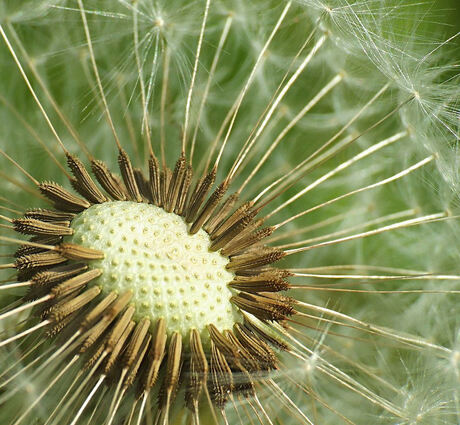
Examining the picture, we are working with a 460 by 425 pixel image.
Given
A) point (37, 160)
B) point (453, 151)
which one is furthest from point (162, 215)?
point (453, 151)

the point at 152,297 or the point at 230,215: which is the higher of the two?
the point at 230,215

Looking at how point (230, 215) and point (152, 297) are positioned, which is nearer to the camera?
point (152, 297)

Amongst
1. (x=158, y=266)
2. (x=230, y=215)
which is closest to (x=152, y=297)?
(x=158, y=266)

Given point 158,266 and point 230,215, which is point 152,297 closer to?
point 158,266

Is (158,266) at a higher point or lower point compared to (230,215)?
lower
